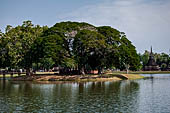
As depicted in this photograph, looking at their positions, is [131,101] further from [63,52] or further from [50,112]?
[63,52]

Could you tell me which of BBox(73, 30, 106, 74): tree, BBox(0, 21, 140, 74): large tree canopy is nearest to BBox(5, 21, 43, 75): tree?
BBox(0, 21, 140, 74): large tree canopy

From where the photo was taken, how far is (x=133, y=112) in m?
33.5

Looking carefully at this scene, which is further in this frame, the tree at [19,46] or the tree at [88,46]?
the tree at [19,46]

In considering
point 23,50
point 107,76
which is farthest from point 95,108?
point 23,50

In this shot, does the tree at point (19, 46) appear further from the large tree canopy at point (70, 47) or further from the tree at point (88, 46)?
the tree at point (88, 46)

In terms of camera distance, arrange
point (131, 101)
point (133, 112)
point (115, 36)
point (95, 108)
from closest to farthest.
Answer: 1. point (133, 112)
2. point (95, 108)
3. point (131, 101)
4. point (115, 36)

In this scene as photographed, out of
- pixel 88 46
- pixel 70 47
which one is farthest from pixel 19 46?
pixel 88 46

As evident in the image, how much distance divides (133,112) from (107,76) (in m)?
58.3

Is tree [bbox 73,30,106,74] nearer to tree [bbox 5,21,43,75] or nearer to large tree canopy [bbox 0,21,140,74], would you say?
large tree canopy [bbox 0,21,140,74]

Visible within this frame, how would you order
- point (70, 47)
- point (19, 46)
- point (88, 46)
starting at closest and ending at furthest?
point (88, 46)
point (70, 47)
point (19, 46)

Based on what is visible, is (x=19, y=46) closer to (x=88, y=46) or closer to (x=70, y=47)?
(x=70, y=47)

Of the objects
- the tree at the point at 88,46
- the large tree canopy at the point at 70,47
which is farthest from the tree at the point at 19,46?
the tree at the point at 88,46

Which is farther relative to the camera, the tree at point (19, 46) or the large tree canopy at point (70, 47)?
the tree at point (19, 46)

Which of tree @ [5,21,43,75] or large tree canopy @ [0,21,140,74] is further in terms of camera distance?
tree @ [5,21,43,75]
